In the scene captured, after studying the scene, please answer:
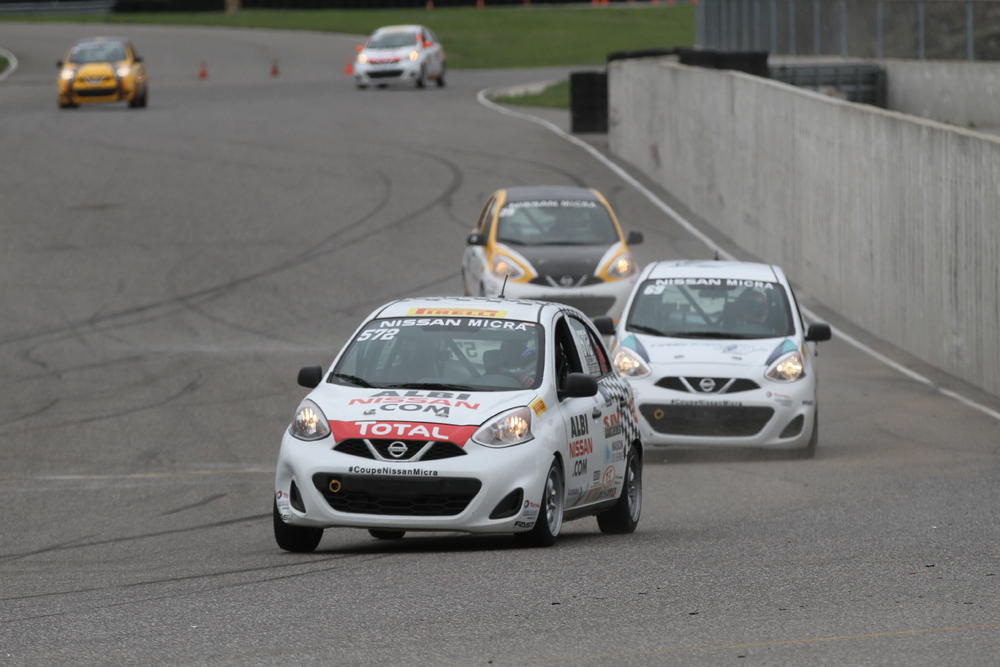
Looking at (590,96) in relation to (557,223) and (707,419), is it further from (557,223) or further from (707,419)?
(707,419)

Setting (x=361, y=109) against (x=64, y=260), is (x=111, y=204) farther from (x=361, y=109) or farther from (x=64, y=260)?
(x=361, y=109)

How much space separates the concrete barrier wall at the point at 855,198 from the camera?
20.2 meters

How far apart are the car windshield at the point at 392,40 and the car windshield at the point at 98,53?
835cm

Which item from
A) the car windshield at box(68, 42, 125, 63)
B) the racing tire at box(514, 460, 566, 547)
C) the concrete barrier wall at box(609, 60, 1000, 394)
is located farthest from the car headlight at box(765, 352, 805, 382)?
the car windshield at box(68, 42, 125, 63)

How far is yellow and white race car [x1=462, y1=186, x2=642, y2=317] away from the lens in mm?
22609

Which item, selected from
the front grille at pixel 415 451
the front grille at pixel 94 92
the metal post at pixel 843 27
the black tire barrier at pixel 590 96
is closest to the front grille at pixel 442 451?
the front grille at pixel 415 451

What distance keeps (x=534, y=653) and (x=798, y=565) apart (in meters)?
2.75

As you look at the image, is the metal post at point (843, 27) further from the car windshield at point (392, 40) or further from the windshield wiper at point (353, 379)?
the windshield wiper at point (353, 379)

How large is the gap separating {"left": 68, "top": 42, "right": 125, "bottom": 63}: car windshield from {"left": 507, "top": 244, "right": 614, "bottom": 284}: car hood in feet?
79.1

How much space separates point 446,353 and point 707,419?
5235 millimetres

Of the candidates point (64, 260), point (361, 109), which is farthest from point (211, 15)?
point (64, 260)

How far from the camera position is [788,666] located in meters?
7.33

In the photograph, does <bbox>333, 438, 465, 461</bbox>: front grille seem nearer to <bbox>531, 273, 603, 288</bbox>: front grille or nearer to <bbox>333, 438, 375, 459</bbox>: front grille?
<bbox>333, 438, 375, 459</bbox>: front grille

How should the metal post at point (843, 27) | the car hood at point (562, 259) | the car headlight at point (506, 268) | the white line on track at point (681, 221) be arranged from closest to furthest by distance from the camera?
the white line on track at point (681, 221) → the car headlight at point (506, 268) → the car hood at point (562, 259) → the metal post at point (843, 27)
